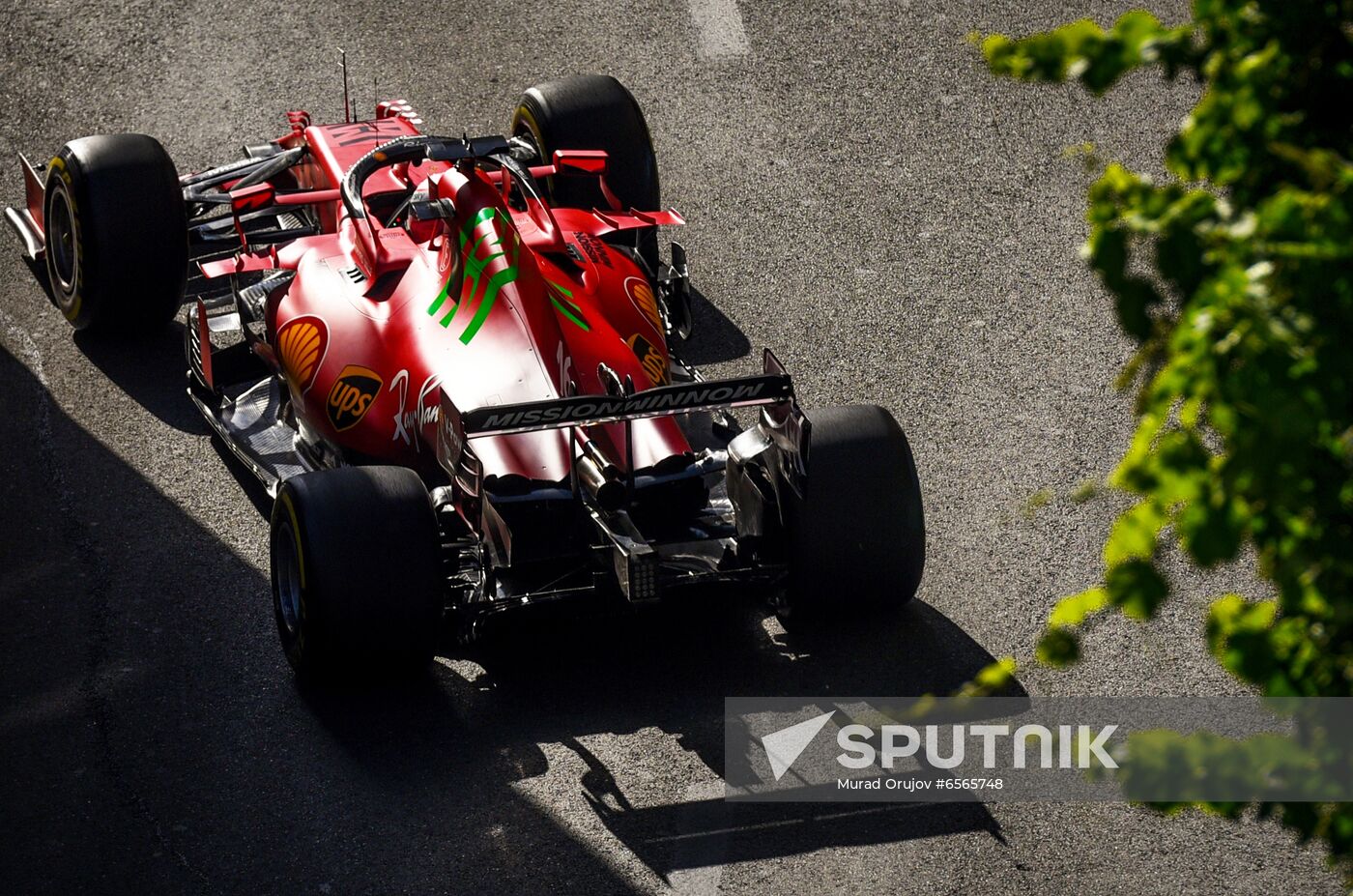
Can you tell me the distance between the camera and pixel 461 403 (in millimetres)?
7500

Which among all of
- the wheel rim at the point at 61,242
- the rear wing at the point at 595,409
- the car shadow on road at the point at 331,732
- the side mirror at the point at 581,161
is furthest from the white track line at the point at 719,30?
the rear wing at the point at 595,409

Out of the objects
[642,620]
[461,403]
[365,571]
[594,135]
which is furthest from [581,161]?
[365,571]

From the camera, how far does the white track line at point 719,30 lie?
13180 mm

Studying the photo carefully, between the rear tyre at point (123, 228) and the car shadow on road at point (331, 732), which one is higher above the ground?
the rear tyre at point (123, 228)

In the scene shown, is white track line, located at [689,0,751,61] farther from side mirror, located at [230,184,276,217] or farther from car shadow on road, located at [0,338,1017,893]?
car shadow on road, located at [0,338,1017,893]

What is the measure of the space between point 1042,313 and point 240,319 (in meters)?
4.50

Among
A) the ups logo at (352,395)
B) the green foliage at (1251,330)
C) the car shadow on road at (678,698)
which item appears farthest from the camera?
the ups logo at (352,395)

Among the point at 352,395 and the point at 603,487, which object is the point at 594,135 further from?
the point at 603,487

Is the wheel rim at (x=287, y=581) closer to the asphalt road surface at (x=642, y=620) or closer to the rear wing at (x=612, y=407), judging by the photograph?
the asphalt road surface at (x=642, y=620)

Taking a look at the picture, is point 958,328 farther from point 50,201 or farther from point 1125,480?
point 1125,480

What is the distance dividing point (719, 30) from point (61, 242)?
5.45 metres

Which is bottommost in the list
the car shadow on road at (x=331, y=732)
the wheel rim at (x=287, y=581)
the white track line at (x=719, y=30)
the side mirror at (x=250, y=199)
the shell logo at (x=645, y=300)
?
the car shadow on road at (x=331, y=732)

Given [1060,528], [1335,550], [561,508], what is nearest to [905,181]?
[1060,528]

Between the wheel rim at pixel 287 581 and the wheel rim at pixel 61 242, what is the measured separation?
11.0 ft
